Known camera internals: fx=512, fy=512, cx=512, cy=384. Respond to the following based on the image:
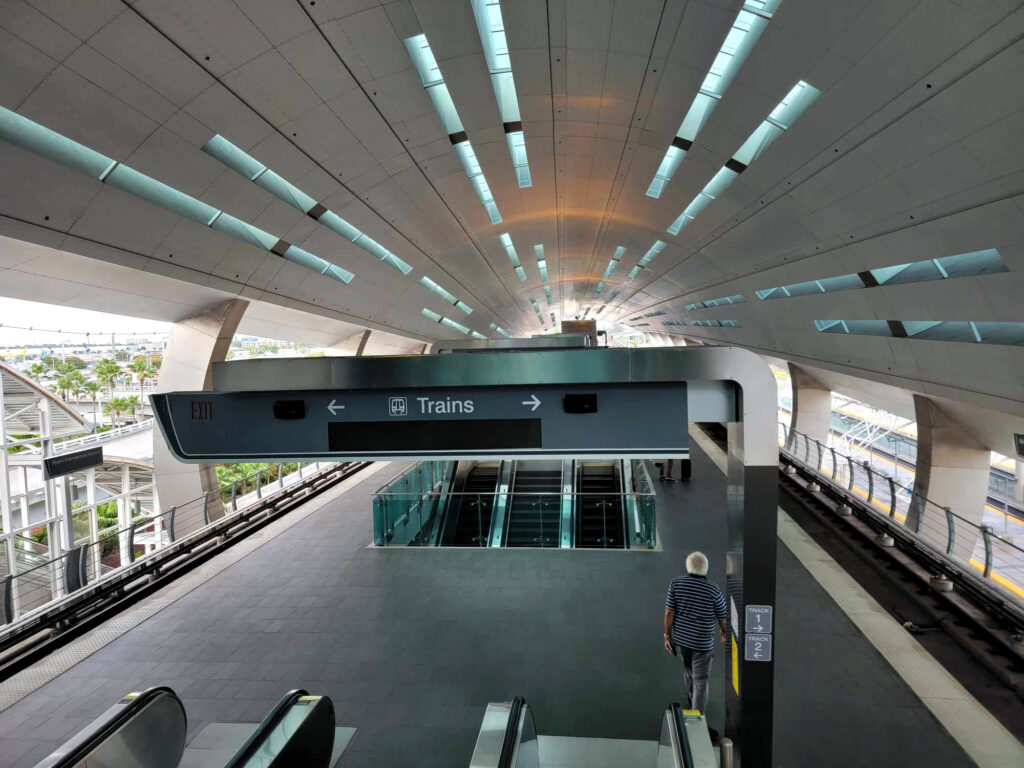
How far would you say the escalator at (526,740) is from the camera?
118 inches

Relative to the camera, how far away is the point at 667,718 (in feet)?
11.4

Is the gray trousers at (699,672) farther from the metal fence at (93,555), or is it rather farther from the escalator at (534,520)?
the metal fence at (93,555)

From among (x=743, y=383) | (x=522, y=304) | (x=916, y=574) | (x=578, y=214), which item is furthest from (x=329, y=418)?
(x=522, y=304)

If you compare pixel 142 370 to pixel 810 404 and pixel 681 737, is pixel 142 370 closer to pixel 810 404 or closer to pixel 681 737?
pixel 810 404

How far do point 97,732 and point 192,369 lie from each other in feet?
A: 38.1

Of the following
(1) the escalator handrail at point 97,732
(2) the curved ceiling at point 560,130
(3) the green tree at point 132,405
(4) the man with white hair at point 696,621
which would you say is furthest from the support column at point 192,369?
(3) the green tree at point 132,405

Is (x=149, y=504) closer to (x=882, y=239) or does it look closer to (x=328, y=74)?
(x=328, y=74)

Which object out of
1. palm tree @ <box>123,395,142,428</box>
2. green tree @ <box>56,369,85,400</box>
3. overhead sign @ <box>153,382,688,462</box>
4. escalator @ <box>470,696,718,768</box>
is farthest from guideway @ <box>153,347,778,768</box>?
green tree @ <box>56,369,85,400</box>

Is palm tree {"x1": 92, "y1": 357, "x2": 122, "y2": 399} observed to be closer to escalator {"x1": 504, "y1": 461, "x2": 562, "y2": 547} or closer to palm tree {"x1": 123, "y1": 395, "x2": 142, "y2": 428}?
palm tree {"x1": 123, "y1": 395, "x2": 142, "y2": 428}

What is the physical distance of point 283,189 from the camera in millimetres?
8602

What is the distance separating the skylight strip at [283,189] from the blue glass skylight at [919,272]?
391 inches

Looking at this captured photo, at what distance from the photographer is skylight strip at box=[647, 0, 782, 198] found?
208 inches

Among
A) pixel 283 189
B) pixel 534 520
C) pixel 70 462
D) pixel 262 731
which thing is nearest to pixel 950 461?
pixel 534 520

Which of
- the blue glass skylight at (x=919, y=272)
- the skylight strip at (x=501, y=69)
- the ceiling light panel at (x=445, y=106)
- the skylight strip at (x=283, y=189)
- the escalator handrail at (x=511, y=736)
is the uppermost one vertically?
the skylight strip at (x=501, y=69)
